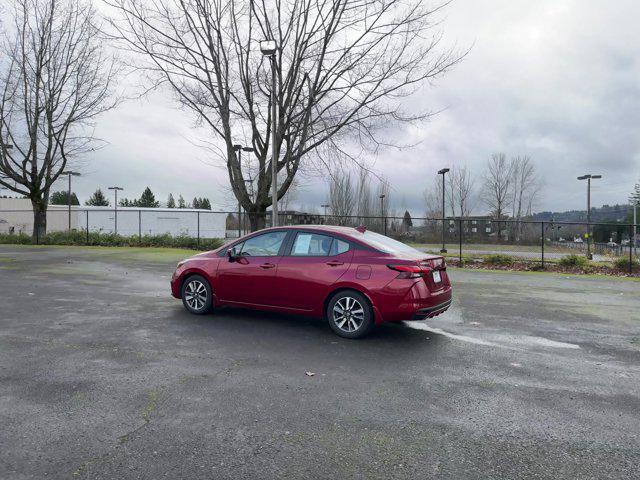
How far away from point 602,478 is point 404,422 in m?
1.37

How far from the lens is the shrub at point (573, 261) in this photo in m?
18.0

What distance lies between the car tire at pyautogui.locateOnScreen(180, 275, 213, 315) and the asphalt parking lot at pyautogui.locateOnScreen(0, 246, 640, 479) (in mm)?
266

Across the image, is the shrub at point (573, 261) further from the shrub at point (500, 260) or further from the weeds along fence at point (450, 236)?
the weeds along fence at point (450, 236)

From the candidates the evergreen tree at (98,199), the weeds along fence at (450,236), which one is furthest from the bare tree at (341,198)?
the evergreen tree at (98,199)

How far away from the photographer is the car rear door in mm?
6531

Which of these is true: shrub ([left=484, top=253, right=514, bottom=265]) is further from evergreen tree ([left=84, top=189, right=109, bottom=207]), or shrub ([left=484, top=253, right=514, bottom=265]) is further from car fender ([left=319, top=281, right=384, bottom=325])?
evergreen tree ([left=84, top=189, right=109, bottom=207])

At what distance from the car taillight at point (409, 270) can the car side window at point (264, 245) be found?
188cm

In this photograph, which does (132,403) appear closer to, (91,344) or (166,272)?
(91,344)

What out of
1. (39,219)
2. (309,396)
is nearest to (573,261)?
(309,396)

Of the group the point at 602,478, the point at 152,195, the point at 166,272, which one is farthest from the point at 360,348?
the point at 152,195

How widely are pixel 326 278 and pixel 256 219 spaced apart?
1540cm

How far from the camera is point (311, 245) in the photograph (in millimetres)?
6922

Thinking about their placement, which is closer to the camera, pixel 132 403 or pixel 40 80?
pixel 132 403

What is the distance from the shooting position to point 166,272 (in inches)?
566
